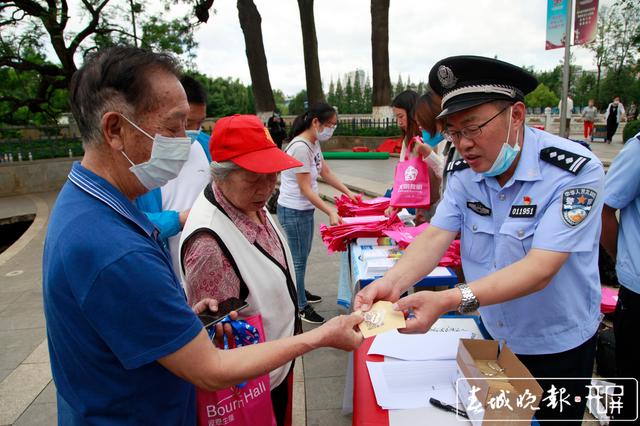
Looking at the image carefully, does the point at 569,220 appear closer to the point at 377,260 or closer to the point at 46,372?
the point at 377,260

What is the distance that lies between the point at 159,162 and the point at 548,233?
131 cm

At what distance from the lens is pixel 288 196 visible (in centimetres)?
388

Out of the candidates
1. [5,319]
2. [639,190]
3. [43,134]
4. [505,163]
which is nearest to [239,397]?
[505,163]

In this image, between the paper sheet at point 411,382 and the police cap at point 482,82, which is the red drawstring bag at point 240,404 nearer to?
the paper sheet at point 411,382

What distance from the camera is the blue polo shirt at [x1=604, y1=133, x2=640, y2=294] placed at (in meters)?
1.88

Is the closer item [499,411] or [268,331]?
[499,411]

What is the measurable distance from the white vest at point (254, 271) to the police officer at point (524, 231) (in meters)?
0.37

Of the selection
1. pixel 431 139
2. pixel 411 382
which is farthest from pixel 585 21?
pixel 411 382

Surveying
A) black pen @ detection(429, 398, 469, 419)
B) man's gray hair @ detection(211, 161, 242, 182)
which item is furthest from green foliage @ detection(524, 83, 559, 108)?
black pen @ detection(429, 398, 469, 419)

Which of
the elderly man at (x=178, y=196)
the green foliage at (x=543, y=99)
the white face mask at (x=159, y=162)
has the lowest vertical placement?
the elderly man at (x=178, y=196)

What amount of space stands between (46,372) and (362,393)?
10.2 feet

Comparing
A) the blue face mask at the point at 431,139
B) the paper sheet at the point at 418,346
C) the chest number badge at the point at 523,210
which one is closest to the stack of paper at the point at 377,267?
the paper sheet at the point at 418,346

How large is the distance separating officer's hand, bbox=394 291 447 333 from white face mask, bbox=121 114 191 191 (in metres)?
0.88

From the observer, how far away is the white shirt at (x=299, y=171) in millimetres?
3688
